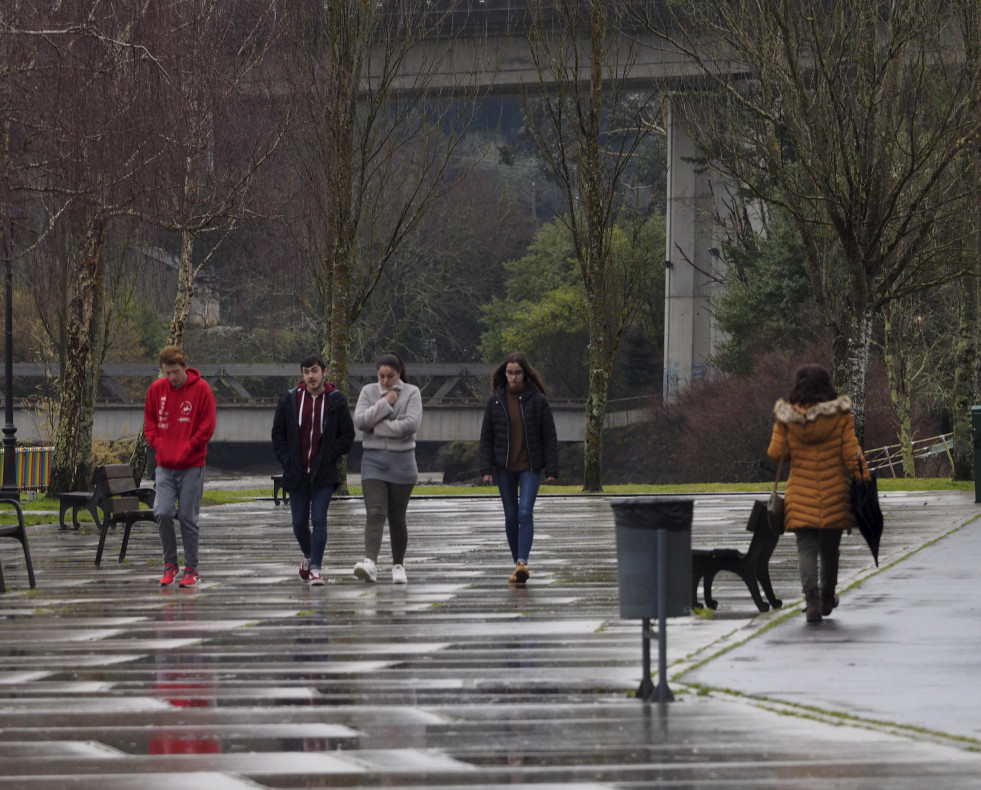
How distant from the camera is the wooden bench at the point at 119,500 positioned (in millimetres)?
17062

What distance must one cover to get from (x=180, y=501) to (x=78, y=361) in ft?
48.5

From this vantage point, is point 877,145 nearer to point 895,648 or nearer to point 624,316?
point 624,316

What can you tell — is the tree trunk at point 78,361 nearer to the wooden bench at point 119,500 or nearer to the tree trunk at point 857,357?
the wooden bench at point 119,500

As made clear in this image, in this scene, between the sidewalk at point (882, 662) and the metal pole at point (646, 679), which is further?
the metal pole at point (646, 679)

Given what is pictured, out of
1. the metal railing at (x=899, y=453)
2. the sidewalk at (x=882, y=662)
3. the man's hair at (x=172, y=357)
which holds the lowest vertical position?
the metal railing at (x=899, y=453)

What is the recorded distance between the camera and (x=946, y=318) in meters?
54.6

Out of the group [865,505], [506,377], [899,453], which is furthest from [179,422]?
[899,453]

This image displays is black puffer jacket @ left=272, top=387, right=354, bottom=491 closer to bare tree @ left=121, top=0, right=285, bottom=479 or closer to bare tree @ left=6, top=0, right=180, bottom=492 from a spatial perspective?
bare tree @ left=6, top=0, right=180, bottom=492

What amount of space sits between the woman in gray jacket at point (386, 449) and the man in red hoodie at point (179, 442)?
1.34 m

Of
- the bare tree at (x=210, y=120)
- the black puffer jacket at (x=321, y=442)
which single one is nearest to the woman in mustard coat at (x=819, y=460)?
the black puffer jacket at (x=321, y=442)

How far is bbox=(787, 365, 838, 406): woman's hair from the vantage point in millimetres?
11258

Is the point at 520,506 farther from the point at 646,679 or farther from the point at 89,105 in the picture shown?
the point at 89,105

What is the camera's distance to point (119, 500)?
57.6 feet

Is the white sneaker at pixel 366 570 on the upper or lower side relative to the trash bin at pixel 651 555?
lower
